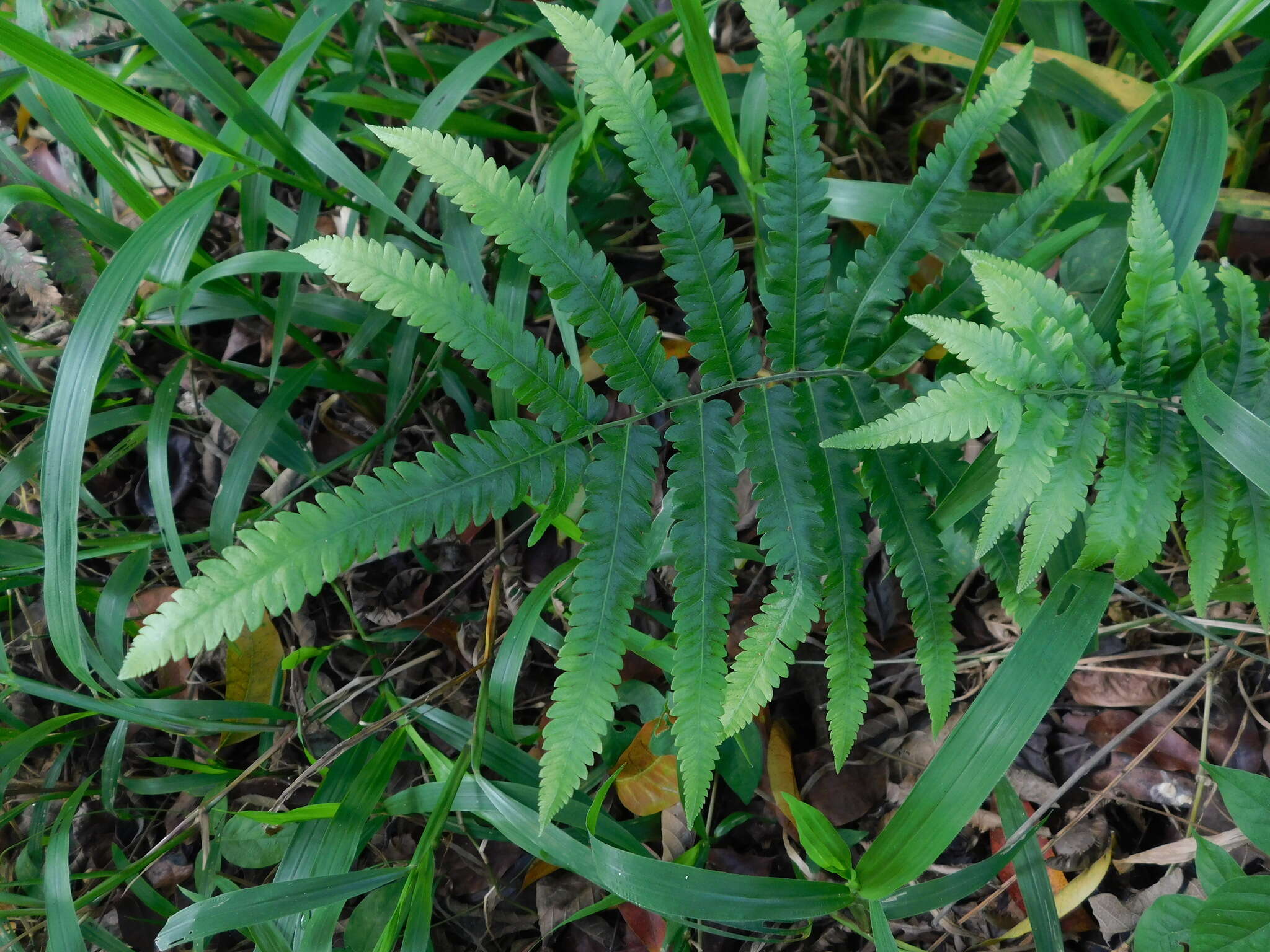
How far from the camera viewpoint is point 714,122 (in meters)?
1.53

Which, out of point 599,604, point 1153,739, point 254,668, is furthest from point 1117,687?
point 254,668

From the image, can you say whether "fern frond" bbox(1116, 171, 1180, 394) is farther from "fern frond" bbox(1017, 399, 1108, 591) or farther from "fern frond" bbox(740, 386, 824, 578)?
"fern frond" bbox(740, 386, 824, 578)

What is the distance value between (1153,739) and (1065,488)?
90 centimetres

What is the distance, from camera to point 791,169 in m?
1.21

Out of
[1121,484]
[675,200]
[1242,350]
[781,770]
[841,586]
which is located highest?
[675,200]

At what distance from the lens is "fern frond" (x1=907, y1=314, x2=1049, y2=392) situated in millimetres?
1098

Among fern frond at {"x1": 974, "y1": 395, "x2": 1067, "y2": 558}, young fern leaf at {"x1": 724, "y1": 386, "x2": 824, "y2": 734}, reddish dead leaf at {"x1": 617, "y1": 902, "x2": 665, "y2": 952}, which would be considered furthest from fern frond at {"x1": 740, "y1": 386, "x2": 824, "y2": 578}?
reddish dead leaf at {"x1": 617, "y1": 902, "x2": 665, "y2": 952}

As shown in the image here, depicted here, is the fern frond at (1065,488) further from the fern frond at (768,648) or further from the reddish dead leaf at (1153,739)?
the reddish dead leaf at (1153,739)

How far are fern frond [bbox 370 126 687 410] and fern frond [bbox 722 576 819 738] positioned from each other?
0.34m

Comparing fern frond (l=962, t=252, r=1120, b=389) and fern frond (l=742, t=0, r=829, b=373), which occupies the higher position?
fern frond (l=742, t=0, r=829, b=373)

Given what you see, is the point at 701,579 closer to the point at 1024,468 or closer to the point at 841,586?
the point at 841,586

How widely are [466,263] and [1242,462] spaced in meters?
1.41

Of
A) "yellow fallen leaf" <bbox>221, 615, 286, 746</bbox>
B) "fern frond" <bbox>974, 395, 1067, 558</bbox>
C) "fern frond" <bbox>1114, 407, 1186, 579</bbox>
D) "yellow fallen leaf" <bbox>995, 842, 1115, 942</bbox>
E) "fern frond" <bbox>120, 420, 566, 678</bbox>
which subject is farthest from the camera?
"yellow fallen leaf" <bbox>221, 615, 286, 746</bbox>

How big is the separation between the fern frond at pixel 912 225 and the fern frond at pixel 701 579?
0.25 metres
